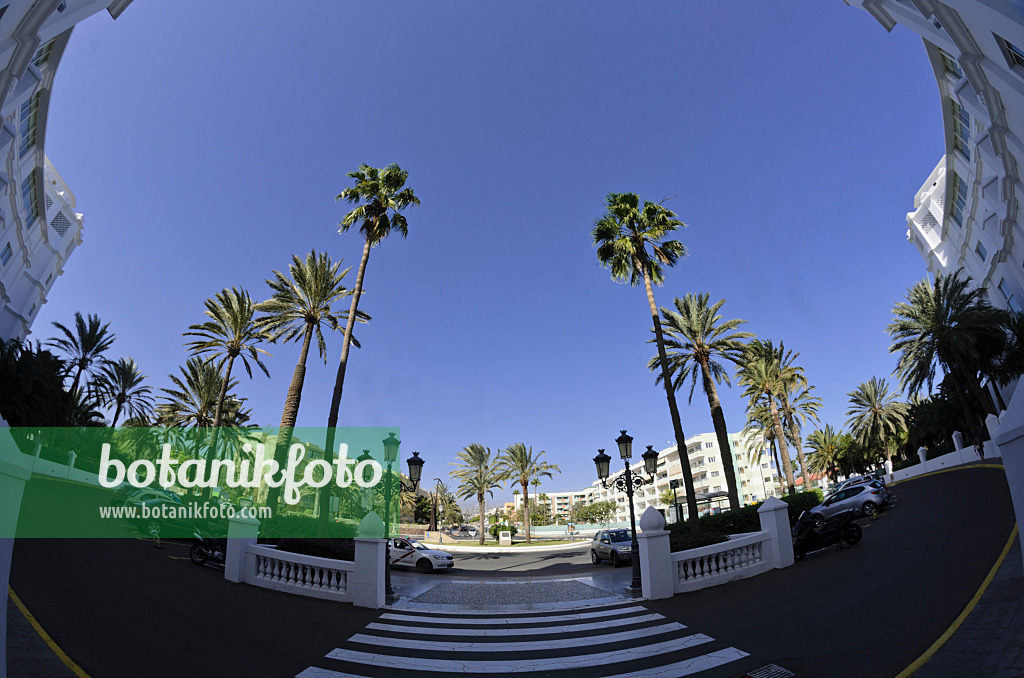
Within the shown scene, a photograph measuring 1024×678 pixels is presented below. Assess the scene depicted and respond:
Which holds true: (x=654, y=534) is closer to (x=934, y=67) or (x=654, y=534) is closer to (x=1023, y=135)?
(x=1023, y=135)

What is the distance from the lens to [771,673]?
5.69m

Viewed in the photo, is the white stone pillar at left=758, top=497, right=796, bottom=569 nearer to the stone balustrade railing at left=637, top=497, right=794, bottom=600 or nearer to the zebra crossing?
the stone balustrade railing at left=637, top=497, right=794, bottom=600

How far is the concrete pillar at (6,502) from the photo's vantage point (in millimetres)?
4957

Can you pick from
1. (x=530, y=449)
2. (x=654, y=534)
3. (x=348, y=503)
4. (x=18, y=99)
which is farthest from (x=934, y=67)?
(x=348, y=503)

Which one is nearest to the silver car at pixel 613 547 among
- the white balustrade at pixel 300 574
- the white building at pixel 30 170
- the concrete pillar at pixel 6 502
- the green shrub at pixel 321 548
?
the green shrub at pixel 321 548

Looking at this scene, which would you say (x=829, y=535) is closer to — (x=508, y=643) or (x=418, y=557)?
(x=508, y=643)

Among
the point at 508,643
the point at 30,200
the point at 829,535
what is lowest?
the point at 508,643

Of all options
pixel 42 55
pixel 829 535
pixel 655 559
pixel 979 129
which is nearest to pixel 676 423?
pixel 829 535

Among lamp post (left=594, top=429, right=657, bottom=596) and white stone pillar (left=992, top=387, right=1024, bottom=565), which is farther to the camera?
lamp post (left=594, top=429, right=657, bottom=596)

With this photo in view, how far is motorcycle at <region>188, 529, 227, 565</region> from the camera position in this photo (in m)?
13.9

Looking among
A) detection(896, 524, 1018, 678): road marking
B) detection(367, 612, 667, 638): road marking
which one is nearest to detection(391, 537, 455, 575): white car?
detection(367, 612, 667, 638): road marking

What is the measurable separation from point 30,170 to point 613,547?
4474 centimetres

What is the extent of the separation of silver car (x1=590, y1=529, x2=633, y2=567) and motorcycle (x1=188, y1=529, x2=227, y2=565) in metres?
15.0

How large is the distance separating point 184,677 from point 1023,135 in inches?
1413
